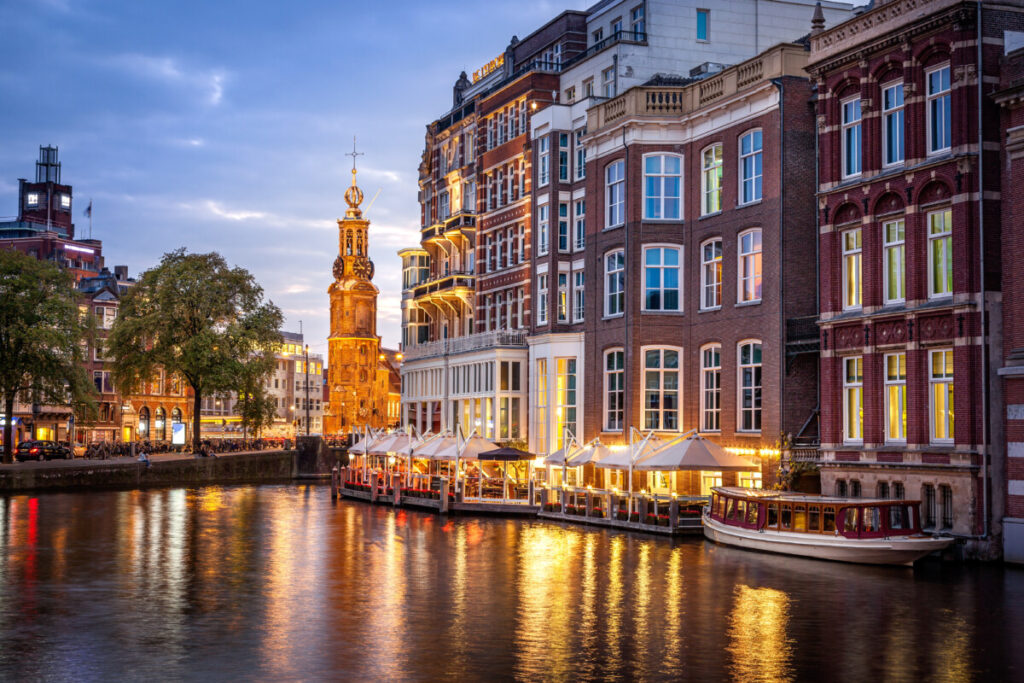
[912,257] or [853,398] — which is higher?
[912,257]

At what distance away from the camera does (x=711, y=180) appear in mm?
52219

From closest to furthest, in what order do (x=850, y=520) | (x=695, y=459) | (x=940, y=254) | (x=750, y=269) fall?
(x=850, y=520) → (x=940, y=254) → (x=695, y=459) → (x=750, y=269)

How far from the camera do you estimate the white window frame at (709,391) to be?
5081cm

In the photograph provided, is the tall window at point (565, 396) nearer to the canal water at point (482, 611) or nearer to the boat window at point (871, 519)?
the canal water at point (482, 611)

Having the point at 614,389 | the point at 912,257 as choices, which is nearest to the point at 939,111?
the point at 912,257

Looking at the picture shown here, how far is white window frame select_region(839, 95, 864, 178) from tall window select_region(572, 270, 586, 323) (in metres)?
21.6

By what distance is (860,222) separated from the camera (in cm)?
→ 4066

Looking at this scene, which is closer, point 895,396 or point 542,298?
point 895,396

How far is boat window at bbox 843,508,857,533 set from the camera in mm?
34722

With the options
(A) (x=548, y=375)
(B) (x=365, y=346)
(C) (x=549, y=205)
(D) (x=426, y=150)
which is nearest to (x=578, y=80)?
(C) (x=549, y=205)

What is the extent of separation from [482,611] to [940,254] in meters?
19.1

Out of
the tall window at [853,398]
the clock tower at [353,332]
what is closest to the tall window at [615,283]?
the tall window at [853,398]

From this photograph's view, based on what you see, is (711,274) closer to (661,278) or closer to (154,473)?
(661,278)

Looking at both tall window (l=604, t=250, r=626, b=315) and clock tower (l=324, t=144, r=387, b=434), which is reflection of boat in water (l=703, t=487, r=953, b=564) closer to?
tall window (l=604, t=250, r=626, b=315)
